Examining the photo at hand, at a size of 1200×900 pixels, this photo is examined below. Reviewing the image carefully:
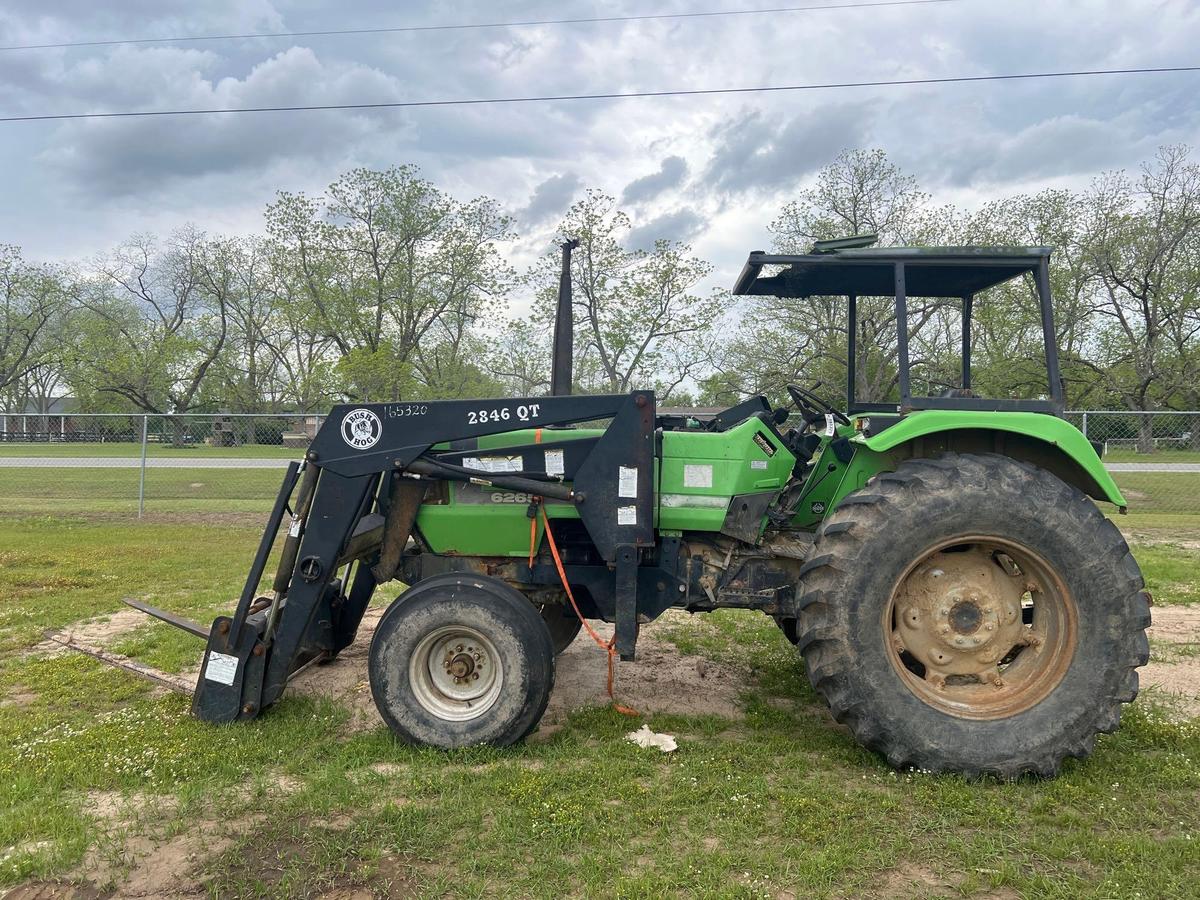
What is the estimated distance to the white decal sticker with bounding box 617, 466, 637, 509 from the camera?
13.0 feet

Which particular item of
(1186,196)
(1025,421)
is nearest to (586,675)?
(1025,421)

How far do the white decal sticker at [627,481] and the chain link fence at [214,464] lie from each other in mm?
10045

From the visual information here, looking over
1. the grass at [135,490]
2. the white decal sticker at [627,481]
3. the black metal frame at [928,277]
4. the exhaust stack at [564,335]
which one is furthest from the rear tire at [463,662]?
the grass at [135,490]

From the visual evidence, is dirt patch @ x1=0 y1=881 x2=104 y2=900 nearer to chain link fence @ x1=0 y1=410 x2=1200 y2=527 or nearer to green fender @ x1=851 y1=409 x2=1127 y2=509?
green fender @ x1=851 y1=409 x2=1127 y2=509

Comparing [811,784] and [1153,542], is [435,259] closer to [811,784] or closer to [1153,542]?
[1153,542]

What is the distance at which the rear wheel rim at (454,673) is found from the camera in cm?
383

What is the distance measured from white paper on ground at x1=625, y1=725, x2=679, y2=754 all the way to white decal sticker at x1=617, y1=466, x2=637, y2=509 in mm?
1216

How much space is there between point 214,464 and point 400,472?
1207 cm

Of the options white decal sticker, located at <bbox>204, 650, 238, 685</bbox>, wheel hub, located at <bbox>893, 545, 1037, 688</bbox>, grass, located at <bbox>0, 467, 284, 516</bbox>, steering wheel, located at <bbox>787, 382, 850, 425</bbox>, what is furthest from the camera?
grass, located at <bbox>0, 467, 284, 516</bbox>

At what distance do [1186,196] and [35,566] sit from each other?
107 ft

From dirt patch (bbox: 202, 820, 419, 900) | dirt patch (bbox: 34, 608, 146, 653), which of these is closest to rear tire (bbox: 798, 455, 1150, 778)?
dirt patch (bbox: 202, 820, 419, 900)

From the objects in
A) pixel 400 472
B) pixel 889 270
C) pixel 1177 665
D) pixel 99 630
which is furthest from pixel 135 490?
pixel 1177 665

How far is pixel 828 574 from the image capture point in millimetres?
3549

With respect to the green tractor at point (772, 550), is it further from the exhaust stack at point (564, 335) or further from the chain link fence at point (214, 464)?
the chain link fence at point (214, 464)
